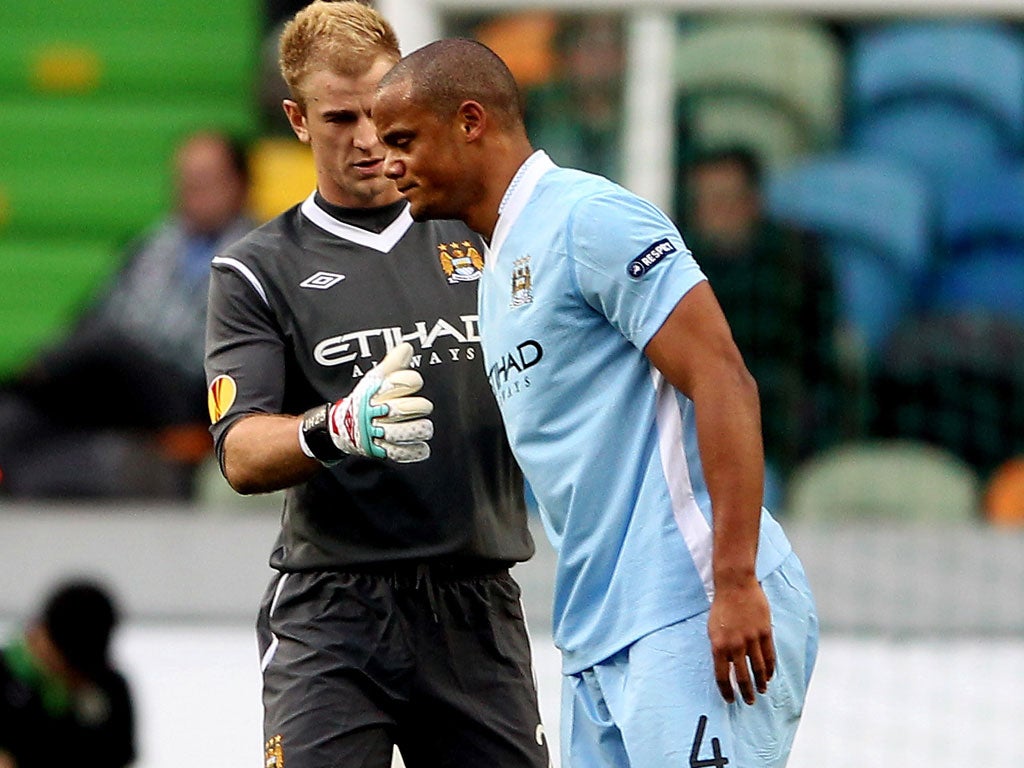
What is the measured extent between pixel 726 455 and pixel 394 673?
95cm

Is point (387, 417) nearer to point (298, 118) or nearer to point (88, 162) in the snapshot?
point (298, 118)

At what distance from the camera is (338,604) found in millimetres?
3695

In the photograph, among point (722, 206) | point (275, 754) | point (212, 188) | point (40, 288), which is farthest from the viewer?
point (40, 288)

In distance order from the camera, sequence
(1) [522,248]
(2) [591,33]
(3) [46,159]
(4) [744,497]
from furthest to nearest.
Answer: (3) [46,159]
(2) [591,33]
(1) [522,248]
(4) [744,497]

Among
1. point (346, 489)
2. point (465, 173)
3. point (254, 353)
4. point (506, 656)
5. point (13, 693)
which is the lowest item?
point (13, 693)

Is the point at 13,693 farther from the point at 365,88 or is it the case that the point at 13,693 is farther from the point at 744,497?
the point at 744,497

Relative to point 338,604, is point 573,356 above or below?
above

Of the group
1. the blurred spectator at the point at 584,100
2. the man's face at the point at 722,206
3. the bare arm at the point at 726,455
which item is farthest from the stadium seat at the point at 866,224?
the bare arm at the point at 726,455

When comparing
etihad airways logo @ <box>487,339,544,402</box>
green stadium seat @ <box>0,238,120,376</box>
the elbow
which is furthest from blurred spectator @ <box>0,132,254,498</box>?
etihad airways logo @ <box>487,339,544,402</box>

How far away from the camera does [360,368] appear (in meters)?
3.67

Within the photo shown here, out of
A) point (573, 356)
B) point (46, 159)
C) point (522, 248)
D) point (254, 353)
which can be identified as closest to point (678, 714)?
point (573, 356)

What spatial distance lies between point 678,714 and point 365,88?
1.35 m

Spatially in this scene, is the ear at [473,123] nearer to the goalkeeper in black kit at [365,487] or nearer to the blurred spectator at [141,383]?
the goalkeeper in black kit at [365,487]

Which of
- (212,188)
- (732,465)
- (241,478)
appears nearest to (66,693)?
(212,188)
